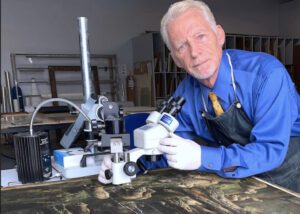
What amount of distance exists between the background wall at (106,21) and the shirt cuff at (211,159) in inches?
177

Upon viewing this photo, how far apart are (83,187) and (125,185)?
145 mm

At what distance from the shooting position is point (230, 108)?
1.15 metres

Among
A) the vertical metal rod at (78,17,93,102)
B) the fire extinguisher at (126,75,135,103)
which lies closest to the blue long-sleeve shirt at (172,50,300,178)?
the vertical metal rod at (78,17,93,102)

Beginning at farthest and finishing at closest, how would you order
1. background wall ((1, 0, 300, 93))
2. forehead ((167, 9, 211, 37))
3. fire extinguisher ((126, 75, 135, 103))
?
fire extinguisher ((126, 75, 135, 103))
background wall ((1, 0, 300, 93))
forehead ((167, 9, 211, 37))

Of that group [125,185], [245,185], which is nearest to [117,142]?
[125,185]

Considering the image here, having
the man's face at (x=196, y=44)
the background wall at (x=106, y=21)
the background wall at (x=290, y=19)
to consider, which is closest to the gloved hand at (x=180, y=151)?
the man's face at (x=196, y=44)

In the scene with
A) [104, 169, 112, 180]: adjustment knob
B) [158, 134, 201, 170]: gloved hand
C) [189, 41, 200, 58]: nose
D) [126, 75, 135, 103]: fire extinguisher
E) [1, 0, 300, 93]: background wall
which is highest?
[1, 0, 300, 93]: background wall

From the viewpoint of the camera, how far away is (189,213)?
0.77m

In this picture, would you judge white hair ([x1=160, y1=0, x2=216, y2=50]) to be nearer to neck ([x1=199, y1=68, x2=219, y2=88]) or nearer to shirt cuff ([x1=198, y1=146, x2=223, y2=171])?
neck ([x1=199, y1=68, x2=219, y2=88])

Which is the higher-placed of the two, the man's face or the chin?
the man's face

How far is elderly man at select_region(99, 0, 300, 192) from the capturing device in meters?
1.00

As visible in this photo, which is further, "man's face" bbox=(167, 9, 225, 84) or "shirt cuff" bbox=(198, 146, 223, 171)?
"man's face" bbox=(167, 9, 225, 84)

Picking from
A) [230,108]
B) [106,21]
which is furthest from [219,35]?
[106,21]

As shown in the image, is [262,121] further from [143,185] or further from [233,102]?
[143,185]
